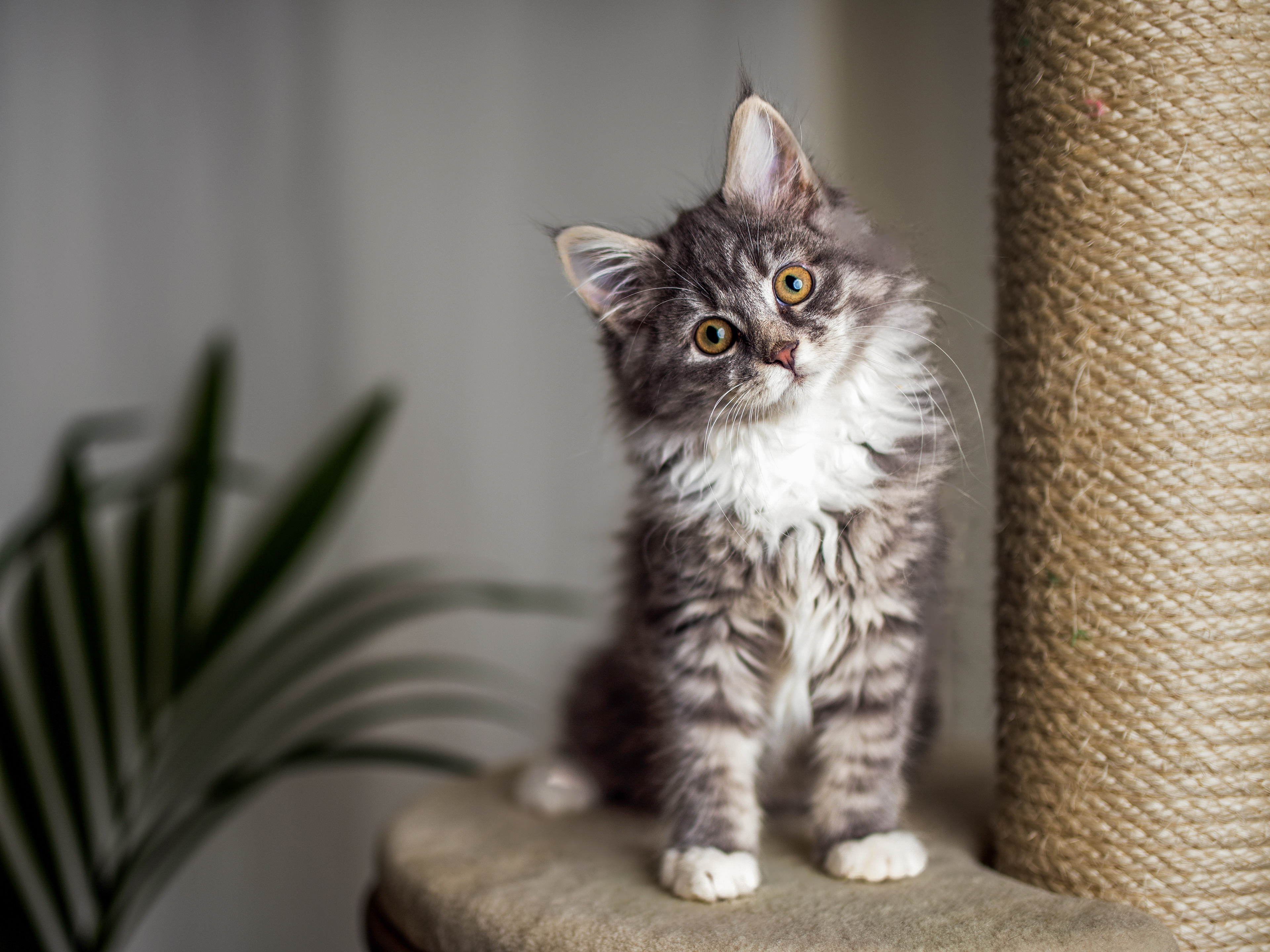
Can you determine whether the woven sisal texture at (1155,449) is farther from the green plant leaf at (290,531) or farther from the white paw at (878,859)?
the green plant leaf at (290,531)

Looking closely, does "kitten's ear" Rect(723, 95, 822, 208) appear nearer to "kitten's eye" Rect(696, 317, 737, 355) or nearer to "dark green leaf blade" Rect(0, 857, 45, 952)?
"kitten's eye" Rect(696, 317, 737, 355)

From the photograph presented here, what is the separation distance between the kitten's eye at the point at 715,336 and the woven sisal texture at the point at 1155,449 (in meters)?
0.33

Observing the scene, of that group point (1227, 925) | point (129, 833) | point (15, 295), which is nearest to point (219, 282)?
point (15, 295)

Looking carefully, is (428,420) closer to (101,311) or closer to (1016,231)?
(101,311)

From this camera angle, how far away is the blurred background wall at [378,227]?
2.11 metres

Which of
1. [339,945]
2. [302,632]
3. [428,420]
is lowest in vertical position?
[339,945]

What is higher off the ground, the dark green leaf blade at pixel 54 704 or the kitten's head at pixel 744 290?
the kitten's head at pixel 744 290

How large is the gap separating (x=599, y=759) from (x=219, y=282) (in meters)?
1.57

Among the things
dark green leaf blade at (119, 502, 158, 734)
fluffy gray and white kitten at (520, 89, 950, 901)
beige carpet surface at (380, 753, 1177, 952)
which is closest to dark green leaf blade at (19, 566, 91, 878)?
dark green leaf blade at (119, 502, 158, 734)

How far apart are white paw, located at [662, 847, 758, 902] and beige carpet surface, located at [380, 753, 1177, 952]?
13 millimetres

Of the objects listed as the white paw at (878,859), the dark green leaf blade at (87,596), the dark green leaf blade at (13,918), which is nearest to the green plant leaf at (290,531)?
the dark green leaf blade at (87,596)

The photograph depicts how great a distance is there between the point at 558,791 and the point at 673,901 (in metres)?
0.39

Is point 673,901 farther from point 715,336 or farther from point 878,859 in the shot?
point 715,336

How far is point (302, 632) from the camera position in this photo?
5.42ft
